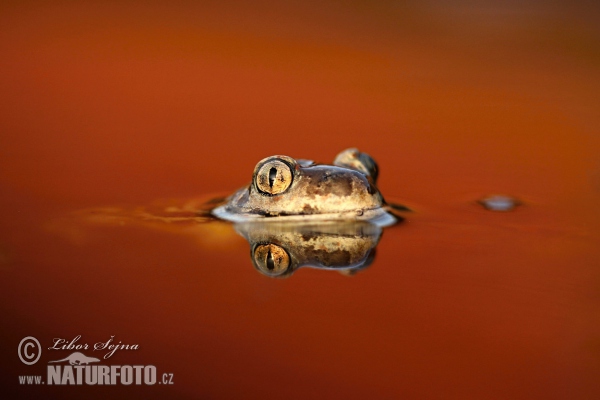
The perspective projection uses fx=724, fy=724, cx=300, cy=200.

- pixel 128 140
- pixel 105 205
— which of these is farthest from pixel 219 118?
pixel 105 205

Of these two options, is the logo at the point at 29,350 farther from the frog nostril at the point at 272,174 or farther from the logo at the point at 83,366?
the frog nostril at the point at 272,174

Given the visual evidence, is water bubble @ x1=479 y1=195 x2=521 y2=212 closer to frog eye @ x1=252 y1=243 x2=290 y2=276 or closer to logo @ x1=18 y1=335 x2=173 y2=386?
Answer: frog eye @ x1=252 y1=243 x2=290 y2=276

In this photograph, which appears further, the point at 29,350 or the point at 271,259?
the point at 271,259

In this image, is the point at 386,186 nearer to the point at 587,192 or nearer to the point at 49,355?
the point at 587,192

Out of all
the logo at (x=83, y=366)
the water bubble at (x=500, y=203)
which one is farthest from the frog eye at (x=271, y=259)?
the water bubble at (x=500, y=203)

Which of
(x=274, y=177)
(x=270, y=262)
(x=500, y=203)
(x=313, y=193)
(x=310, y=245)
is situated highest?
(x=500, y=203)

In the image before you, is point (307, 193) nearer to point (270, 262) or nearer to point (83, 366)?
point (270, 262)

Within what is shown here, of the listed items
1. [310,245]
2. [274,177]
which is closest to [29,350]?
[310,245]
